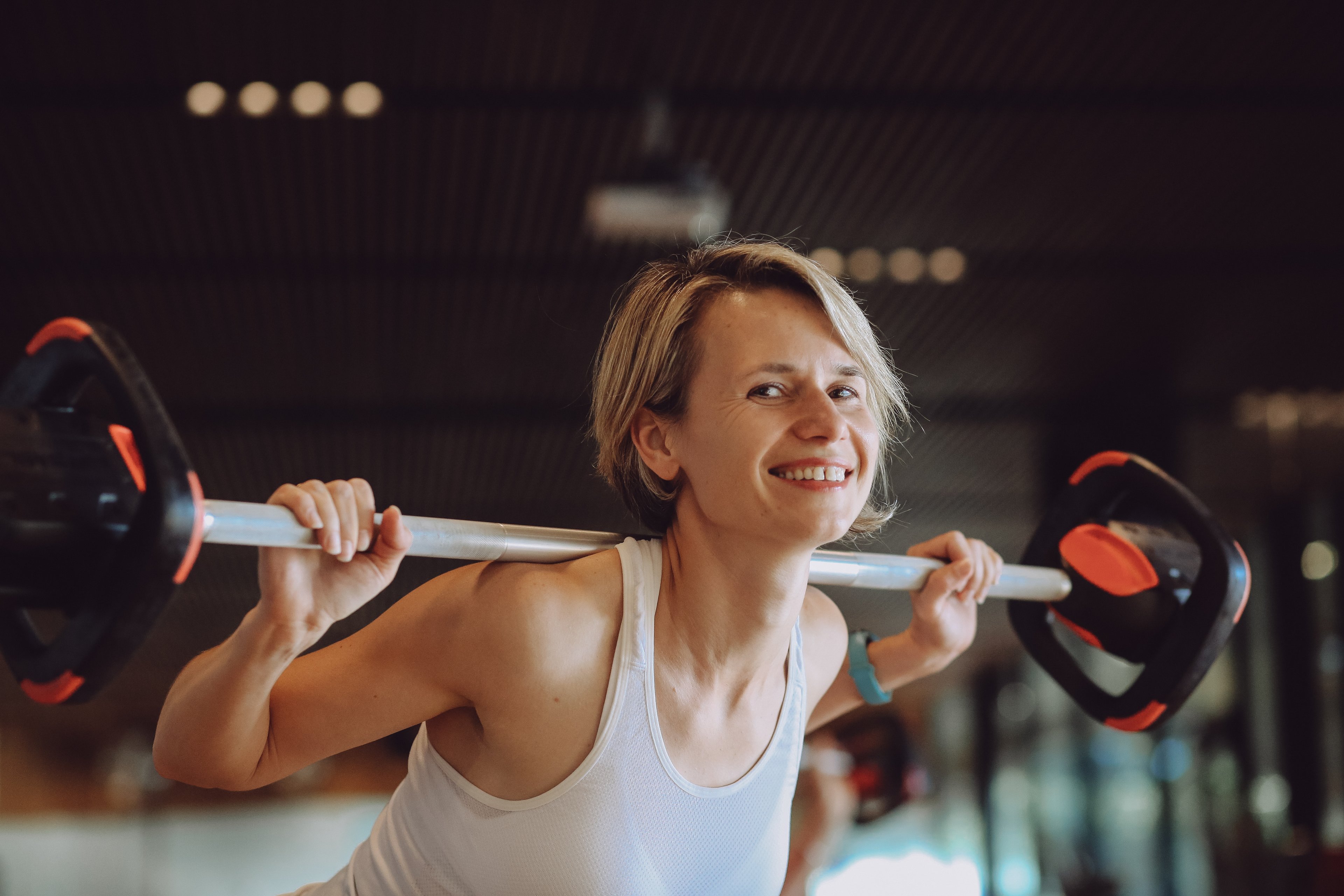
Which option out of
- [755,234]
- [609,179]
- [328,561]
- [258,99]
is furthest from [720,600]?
[609,179]

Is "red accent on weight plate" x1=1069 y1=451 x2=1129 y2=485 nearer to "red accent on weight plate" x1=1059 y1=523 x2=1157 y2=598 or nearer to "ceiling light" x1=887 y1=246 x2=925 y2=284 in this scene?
"red accent on weight plate" x1=1059 y1=523 x2=1157 y2=598

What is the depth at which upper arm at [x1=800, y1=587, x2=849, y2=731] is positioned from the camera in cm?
212

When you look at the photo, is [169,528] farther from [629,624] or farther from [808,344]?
[808,344]

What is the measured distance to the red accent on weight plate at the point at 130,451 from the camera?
124 cm

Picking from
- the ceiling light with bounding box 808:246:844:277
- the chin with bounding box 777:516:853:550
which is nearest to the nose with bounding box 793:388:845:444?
the chin with bounding box 777:516:853:550

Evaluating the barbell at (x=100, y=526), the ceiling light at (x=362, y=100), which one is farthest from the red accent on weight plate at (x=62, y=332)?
the ceiling light at (x=362, y=100)

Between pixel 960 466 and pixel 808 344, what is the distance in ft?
26.2

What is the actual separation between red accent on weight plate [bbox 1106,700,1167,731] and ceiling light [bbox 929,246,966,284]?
4015 mm

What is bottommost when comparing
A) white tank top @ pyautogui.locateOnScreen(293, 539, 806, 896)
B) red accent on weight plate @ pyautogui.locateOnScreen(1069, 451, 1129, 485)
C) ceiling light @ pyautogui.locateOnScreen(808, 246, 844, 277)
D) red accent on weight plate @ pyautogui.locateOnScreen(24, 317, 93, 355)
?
white tank top @ pyautogui.locateOnScreen(293, 539, 806, 896)

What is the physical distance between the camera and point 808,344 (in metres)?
1.74

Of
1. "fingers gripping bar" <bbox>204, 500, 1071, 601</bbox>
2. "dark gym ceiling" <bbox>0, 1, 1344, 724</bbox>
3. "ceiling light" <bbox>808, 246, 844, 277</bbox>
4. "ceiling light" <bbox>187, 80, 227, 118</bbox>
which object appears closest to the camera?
"fingers gripping bar" <bbox>204, 500, 1071, 601</bbox>

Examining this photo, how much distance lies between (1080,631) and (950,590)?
33 centimetres

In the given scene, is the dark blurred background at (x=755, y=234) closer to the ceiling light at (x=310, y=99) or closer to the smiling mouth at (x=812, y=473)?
the ceiling light at (x=310, y=99)

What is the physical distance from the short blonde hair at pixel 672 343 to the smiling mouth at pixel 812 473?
19 centimetres
